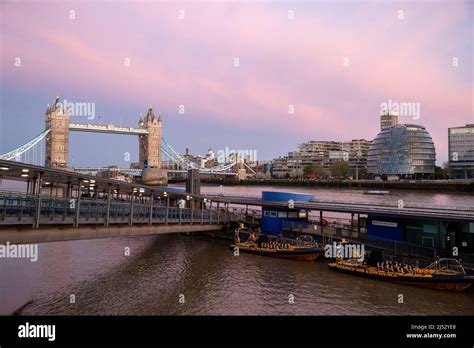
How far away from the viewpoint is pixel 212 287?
17.1 m

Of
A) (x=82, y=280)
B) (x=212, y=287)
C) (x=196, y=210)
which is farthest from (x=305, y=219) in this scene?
(x=82, y=280)

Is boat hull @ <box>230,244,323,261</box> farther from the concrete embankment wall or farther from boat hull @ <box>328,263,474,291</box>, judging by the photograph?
the concrete embankment wall

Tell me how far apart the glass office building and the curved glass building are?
6.33 metres

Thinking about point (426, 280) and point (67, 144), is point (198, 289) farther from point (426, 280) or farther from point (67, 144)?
point (67, 144)

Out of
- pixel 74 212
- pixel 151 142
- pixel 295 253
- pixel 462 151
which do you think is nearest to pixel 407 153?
pixel 462 151

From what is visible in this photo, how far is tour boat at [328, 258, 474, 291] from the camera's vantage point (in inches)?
627

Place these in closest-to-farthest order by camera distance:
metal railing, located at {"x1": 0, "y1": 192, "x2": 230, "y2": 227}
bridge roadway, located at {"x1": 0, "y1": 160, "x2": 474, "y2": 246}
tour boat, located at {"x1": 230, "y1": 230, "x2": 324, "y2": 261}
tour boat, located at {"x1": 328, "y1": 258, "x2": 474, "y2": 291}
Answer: metal railing, located at {"x1": 0, "y1": 192, "x2": 230, "y2": 227}
bridge roadway, located at {"x1": 0, "y1": 160, "x2": 474, "y2": 246}
tour boat, located at {"x1": 328, "y1": 258, "x2": 474, "y2": 291}
tour boat, located at {"x1": 230, "y1": 230, "x2": 324, "y2": 261}

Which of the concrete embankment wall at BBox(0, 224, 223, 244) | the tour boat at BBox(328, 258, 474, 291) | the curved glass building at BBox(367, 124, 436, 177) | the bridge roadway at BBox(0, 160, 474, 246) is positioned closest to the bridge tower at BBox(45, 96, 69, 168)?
the curved glass building at BBox(367, 124, 436, 177)

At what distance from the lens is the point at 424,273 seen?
54.6ft

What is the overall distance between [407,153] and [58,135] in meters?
104

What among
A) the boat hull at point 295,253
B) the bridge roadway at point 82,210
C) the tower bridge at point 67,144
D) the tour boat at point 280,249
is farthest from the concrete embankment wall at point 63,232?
the tower bridge at point 67,144

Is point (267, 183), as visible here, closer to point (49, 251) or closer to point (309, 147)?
point (309, 147)

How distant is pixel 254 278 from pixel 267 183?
109m

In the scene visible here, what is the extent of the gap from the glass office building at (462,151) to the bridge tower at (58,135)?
112 m
